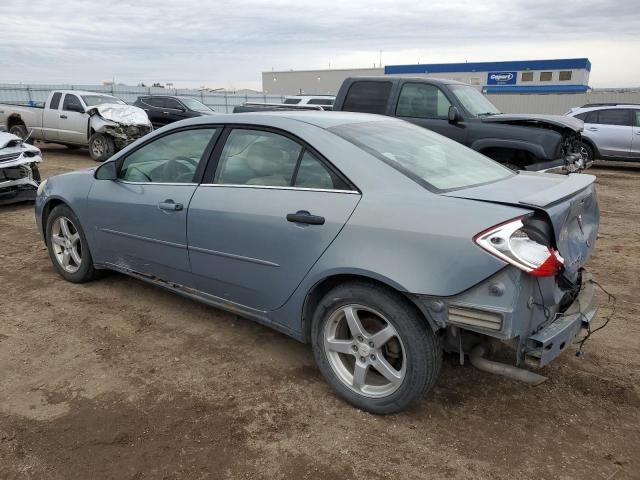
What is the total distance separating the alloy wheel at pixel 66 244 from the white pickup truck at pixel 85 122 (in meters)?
8.53

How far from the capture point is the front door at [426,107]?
320 inches

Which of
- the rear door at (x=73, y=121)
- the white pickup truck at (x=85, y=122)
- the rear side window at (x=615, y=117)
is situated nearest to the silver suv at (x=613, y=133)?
the rear side window at (x=615, y=117)

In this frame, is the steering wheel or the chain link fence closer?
the steering wheel

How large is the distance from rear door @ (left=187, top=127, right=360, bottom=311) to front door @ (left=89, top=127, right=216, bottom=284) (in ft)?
0.56

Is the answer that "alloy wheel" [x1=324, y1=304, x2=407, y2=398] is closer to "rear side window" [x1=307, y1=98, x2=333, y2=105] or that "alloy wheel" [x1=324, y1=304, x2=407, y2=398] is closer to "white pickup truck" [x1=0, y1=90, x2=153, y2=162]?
"white pickup truck" [x1=0, y1=90, x2=153, y2=162]

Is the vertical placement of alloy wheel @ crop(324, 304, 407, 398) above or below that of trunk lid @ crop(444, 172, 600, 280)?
below

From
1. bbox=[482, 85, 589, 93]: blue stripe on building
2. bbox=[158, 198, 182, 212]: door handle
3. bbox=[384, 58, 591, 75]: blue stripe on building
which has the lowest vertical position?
bbox=[482, 85, 589, 93]: blue stripe on building

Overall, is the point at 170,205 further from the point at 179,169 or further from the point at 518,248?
the point at 518,248

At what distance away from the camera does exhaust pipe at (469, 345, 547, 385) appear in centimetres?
262

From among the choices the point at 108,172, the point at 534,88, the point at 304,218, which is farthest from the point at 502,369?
the point at 534,88

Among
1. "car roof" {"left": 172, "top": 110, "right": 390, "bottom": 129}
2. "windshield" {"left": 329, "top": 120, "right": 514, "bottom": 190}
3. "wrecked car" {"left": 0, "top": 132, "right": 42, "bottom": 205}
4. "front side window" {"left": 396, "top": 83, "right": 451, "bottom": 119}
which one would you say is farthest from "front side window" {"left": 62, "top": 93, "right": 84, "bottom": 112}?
"windshield" {"left": 329, "top": 120, "right": 514, "bottom": 190}

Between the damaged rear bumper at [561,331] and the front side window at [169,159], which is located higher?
the front side window at [169,159]

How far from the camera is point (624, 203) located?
9.14 metres

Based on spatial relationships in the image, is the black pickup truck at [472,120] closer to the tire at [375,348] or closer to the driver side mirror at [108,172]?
the driver side mirror at [108,172]
